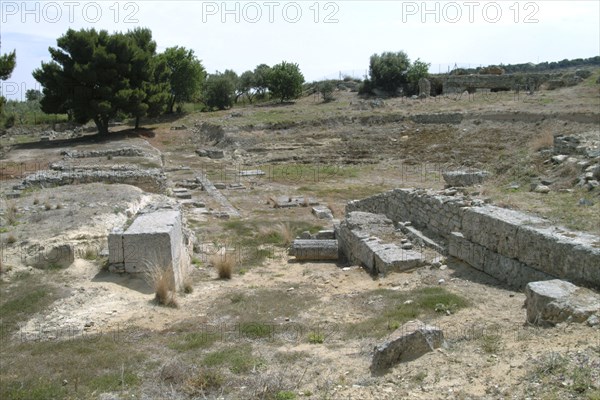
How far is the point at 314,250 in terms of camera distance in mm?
12000

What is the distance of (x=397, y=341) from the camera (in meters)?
5.31

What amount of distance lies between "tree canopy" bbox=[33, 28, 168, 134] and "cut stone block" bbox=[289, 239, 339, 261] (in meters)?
22.6

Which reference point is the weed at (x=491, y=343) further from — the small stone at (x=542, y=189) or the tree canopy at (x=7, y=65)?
the tree canopy at (x=7, y=65)

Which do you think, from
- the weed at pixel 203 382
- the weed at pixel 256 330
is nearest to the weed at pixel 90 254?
the weed at pixel 256 330

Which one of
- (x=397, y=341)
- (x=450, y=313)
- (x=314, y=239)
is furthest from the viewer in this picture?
(x=314, y=239)

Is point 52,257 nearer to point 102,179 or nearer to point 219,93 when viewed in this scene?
point 102,179

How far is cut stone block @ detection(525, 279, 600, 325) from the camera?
19.2 ft

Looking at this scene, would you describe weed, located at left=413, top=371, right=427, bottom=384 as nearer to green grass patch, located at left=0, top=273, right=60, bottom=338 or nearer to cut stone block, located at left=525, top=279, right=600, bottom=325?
cut stone block, located at left=525, top=279, right=600, bottom=325

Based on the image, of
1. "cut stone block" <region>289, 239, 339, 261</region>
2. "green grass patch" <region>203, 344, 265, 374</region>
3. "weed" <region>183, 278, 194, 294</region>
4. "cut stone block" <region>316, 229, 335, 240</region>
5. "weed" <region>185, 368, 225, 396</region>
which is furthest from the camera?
"cut stone block" <region>316, 229, 335, 240</region>

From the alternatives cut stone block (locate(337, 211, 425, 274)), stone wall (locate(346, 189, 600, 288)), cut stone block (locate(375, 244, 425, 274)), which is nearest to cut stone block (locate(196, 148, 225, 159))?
cut stone block (locate(337, 211, 425, 274))

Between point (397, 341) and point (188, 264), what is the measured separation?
6.20m

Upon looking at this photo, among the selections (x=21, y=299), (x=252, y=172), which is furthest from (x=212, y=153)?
(x=21, y=299)

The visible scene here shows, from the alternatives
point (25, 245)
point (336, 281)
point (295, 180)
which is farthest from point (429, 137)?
Answer: point (25, 245)

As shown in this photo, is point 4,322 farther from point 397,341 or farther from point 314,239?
point 314,239
